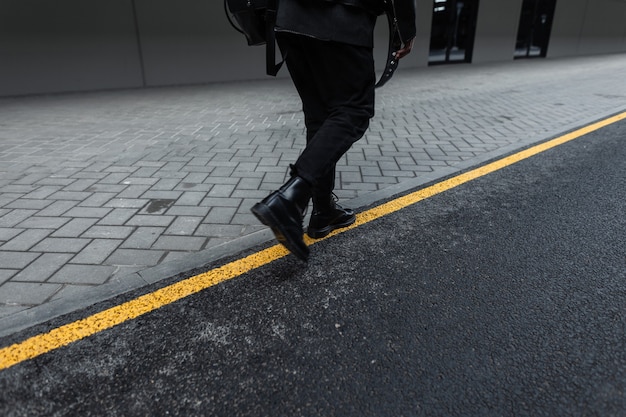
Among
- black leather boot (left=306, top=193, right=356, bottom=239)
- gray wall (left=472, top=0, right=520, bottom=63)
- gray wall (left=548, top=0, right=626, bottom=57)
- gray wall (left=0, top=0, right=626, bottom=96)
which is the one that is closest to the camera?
black leather boot (left=306, top=193, right=356, bottom=239)

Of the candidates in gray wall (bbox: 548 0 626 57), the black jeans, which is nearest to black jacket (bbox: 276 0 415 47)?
the black jeans

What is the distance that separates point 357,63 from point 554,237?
1.69m

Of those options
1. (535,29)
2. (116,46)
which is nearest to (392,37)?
(116,46)

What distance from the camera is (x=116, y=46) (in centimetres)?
892

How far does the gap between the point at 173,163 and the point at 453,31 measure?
45.3 feet

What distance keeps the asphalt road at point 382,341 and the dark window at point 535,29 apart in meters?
17.6

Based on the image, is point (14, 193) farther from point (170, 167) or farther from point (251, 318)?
point (251, 318)

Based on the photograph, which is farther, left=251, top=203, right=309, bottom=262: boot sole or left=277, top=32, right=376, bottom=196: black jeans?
left=277, top=32, right=376, bottom=196: black jeans

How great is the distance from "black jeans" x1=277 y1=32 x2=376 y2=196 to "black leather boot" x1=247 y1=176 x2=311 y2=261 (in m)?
0.08

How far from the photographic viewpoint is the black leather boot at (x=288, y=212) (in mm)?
2024

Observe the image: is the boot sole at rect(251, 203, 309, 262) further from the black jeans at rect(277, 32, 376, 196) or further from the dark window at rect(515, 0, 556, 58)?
the dark window at rect(515, 0, 556, 58)

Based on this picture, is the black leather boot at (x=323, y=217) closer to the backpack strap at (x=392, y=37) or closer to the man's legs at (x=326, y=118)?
the man's legs at (x=326, y=118)

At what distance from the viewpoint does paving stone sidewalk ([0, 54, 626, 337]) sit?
241cm

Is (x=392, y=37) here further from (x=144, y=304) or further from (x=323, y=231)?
(x=144, y=304)
